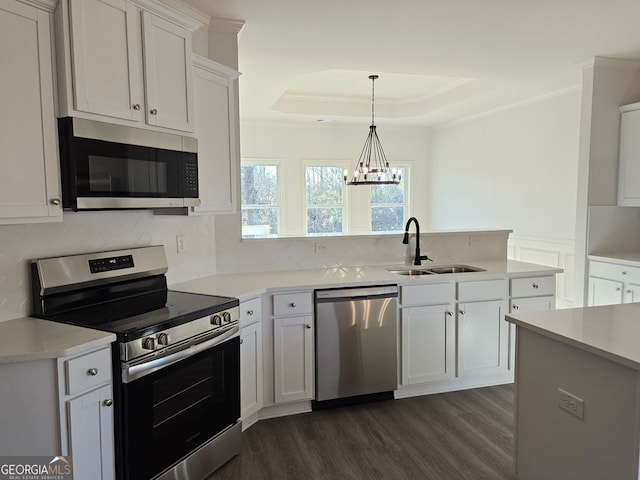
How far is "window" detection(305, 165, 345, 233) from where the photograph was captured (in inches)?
303

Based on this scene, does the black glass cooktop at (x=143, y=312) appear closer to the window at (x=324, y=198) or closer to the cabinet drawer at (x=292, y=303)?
the cabinet drawer at (x=292, y=303)

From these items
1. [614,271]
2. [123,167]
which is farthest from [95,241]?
[614,271]

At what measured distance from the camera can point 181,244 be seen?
3006 millimetres

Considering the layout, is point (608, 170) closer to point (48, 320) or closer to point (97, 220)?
point (97, 220)

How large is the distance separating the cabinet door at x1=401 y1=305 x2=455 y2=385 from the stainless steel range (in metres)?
1.30

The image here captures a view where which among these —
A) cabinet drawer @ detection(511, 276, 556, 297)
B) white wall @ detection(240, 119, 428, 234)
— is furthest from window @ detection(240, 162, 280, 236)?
cabinet drawer @ detection(511, 276, 556, 297)

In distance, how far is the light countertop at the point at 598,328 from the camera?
1.62m

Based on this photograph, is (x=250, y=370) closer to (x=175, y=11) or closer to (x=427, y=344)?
(x=427, y=344)

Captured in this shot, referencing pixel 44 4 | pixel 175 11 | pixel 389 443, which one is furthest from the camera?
pixel 389 443

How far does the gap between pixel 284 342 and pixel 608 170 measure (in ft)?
11.9

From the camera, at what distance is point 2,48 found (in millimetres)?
1752

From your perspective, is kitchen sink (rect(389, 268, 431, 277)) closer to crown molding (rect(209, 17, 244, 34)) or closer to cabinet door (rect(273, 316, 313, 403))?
cabinet door (rect(273, 316, 313, 403))

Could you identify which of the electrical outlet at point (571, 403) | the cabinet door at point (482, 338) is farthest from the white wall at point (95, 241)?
the electrical outlet at point (571, 403)

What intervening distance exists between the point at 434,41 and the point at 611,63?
1.94 meters
